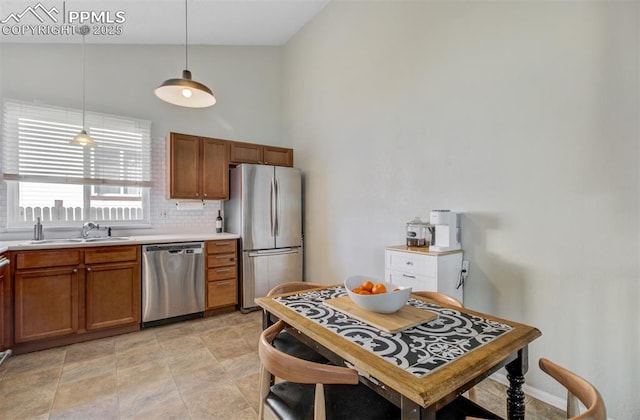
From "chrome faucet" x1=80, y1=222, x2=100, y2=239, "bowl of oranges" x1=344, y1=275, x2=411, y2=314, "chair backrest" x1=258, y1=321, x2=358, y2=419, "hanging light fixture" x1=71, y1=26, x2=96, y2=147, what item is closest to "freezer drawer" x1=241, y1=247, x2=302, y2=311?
"chrome faucet" x1=80, y1=222, x2=100, y2=239

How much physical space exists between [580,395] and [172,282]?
3408 mm

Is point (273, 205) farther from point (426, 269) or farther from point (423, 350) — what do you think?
point (423, 350)

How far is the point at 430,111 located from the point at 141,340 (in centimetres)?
351

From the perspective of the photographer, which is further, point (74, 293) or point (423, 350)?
point (74, 293)

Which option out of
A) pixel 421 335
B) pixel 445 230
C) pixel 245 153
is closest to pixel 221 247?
pixel 245 153

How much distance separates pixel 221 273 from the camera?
3607mm

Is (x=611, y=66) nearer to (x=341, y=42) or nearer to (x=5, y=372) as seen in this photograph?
(x=341, y=42)

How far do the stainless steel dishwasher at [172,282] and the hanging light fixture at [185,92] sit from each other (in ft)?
5.13

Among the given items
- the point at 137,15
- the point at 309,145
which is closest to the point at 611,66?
the point at 309,145

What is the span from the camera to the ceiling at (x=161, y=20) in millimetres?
2871

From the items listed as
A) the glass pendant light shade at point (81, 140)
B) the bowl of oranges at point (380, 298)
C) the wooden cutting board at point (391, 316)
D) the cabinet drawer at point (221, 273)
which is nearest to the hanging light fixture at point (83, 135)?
the glass pendant light shade at point (81, 140)

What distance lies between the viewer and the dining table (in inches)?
33.0

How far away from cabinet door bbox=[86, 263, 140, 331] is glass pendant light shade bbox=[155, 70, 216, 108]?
68.8 inches

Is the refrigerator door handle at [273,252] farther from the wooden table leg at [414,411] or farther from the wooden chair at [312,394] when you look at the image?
the wooden table leg at [414,411]
